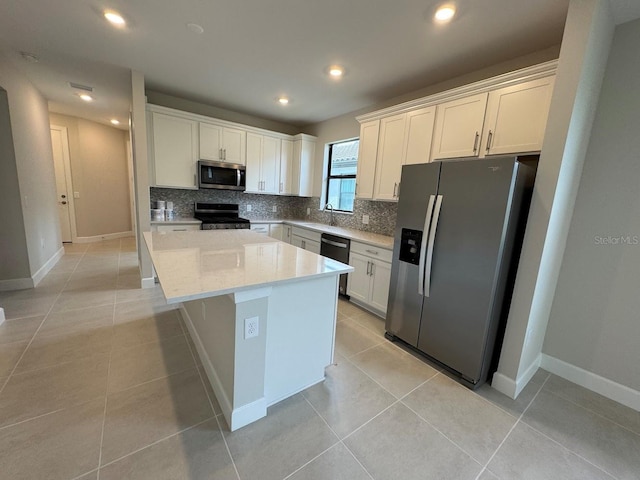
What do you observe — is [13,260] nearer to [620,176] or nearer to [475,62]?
[475,62]

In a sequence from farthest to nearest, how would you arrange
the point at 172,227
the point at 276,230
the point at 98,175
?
1. the point at 98,175
2. the point at 276,230
3. the point at 172,227

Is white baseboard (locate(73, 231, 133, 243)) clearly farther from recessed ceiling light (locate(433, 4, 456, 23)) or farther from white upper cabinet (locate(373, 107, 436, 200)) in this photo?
recessed ceiling light (locate(433, 4, 456, 23))

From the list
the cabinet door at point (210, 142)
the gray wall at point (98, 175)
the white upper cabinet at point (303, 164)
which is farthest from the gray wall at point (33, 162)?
the white upper cabinet at point (303, 164)

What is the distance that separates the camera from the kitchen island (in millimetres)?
1401

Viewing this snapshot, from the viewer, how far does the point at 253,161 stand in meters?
4.43

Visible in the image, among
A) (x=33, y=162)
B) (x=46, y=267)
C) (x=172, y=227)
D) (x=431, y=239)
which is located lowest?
(x=46, y=267)

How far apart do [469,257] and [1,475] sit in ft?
9.45

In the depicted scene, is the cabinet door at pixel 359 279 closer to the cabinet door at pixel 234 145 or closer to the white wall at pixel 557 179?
the white wall at pixel 557 179

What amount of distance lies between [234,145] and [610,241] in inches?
176

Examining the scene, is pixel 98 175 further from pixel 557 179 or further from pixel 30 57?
pixel 557 179

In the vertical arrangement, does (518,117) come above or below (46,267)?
above

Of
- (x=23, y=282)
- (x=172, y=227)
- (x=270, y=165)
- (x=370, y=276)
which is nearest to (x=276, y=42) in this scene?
(x=270, y=165)

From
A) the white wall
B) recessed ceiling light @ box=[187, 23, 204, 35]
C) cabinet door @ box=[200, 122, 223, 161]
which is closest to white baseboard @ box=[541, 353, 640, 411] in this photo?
the white wall

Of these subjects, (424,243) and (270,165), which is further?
(270,165)
